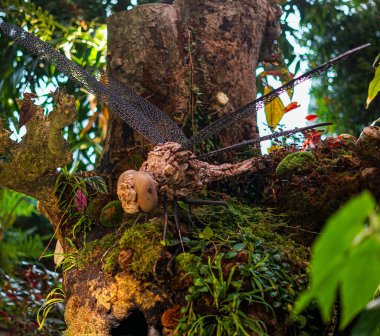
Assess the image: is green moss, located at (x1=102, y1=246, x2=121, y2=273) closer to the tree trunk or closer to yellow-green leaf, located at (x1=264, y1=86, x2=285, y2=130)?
the tree trunk

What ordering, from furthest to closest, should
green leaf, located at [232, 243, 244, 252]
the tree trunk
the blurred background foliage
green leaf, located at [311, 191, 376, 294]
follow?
the blurred background foliage → the tree trunk → green leaf, located at [232, 243, 244, 252] → green leaf, located at [311, 191, 376, 294]

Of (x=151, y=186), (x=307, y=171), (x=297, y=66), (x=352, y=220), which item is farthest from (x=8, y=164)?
(x=297, y=66)

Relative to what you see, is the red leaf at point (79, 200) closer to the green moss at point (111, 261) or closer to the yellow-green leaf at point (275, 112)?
the green moss at point (111, 261)

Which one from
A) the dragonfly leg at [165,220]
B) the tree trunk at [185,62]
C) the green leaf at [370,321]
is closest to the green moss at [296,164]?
the tree trunk at [185,62]

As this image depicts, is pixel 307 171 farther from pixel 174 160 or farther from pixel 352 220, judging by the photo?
pixel 352 220

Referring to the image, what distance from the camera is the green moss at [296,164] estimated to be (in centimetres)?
222

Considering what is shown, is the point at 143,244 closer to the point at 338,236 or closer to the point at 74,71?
the point at 74,71

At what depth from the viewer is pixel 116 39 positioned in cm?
251

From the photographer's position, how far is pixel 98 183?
2.19m

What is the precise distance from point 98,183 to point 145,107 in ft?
1.12

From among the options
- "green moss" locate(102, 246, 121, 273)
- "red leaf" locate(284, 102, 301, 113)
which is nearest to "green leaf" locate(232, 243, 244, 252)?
"green moss" locate(102, 246, 121, 273)

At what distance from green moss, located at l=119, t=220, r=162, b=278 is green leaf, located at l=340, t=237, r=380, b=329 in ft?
4.12

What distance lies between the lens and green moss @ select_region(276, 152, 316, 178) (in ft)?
7.29

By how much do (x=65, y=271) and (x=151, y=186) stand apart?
581 millimetres
